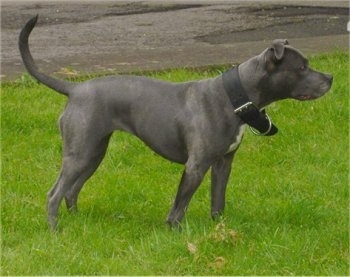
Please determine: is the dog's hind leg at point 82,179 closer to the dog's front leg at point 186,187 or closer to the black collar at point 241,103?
the dog's front leg at point 186,187

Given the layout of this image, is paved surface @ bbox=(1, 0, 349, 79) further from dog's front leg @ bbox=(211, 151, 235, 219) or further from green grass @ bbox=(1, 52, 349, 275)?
dog's front leg @ bbox=(211, 151, 235, 219)

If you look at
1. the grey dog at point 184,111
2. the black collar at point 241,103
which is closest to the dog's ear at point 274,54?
the grey dog at point 184,111

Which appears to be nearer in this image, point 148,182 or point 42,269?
point 42,269

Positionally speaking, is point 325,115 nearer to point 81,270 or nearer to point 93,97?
point 93,97

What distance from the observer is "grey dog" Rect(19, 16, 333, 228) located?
546 centimetres

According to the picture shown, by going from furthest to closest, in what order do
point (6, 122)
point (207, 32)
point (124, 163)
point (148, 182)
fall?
point (207, 32) → point (6, 122) → point (124, 163) → point (148, 182)

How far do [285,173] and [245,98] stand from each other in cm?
156

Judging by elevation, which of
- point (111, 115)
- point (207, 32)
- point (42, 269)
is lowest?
point (207, 32)

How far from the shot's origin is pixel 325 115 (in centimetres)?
805

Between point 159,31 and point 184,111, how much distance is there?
802 cm

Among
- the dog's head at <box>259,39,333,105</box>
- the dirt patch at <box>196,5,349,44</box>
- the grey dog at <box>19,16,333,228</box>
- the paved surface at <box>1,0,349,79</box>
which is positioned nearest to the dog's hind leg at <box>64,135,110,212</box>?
the grey dog at <box>19,16,333,228</box>

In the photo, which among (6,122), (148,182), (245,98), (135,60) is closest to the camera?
(245,98)

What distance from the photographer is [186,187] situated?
5.52 m

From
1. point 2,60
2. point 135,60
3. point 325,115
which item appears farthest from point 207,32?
point 325,115
